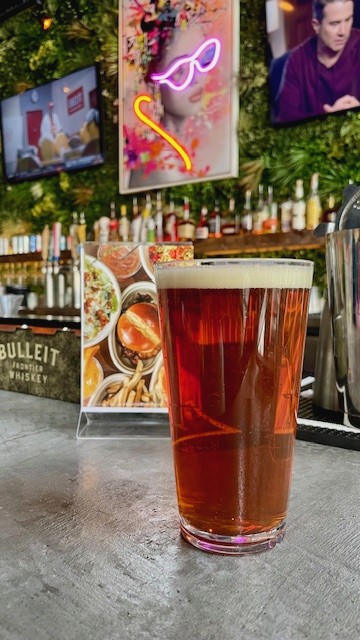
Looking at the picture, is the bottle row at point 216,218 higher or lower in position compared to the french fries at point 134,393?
higher

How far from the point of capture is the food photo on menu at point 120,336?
92 centimetres

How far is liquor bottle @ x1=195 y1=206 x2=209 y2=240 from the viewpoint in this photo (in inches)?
168

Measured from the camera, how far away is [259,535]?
48 cm

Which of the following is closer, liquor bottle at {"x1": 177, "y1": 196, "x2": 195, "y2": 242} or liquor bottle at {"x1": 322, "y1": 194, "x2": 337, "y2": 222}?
liquor bottle at {"x1": 322, "y1": 194, "x2": 337, "y2": 222}

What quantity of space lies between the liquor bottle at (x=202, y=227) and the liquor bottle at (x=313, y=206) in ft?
2.77

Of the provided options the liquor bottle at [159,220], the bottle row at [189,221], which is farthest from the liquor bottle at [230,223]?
the liquor bottle at [159,220]

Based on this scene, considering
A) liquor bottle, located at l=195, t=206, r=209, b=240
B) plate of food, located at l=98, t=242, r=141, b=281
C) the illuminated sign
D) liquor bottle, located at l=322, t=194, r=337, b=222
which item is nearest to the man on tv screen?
the illuminated sign

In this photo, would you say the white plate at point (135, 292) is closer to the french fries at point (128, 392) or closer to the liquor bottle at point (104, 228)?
the french fries at point (128, 392)

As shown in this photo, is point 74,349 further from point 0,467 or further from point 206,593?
point 206,593

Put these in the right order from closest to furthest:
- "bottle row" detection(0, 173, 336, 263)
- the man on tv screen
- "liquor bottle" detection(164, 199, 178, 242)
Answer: "bottle row" detection(0, 173, 336, 263), "liquor bottle" detection(164, 199, 178, 242), the man on tv screen

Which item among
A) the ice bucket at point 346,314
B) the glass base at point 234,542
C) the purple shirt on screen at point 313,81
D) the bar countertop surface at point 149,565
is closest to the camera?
the bar countertop surface at point 149,565

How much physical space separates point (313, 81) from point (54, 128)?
2713 millimetres

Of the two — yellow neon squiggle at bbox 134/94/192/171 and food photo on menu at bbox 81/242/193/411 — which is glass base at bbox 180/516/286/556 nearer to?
food photo on menu at bbox 81/242/193/411

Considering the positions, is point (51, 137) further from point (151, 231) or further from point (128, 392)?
point (128, 392)
